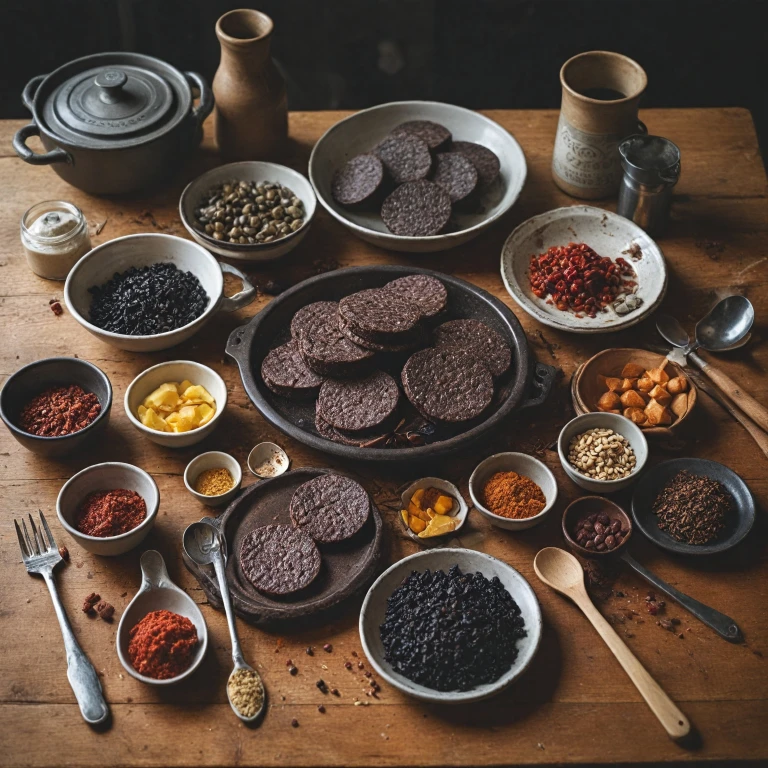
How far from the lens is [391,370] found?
118 inches

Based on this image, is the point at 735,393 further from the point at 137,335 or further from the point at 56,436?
the point at 56,436

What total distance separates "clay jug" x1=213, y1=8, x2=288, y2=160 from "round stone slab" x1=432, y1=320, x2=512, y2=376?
1316 mm

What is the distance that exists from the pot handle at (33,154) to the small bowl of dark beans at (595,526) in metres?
2.38

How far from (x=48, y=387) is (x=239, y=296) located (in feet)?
2.47

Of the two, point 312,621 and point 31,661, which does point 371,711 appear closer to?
point 312,621

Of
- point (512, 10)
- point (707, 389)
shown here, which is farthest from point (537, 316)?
point (512, 10)

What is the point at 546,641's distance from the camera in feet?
8.10

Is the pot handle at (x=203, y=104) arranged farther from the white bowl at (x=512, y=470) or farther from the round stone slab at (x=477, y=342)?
the white bowl at (x=512, y=470)

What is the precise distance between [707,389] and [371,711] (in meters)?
1.66

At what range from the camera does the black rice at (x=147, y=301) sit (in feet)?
10.2

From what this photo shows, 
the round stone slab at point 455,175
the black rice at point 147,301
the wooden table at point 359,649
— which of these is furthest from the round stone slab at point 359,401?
the round stone slab at point 455,175

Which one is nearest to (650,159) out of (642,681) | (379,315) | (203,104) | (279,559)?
(379,315)

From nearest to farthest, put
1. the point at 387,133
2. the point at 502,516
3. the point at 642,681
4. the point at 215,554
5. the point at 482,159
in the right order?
1. the point at 642,681
2. the point at 215,554
3. the point at 502,516
4. the point at 482,159
5. the point at 387,133

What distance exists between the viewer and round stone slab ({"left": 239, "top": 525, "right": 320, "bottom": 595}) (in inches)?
99.2
